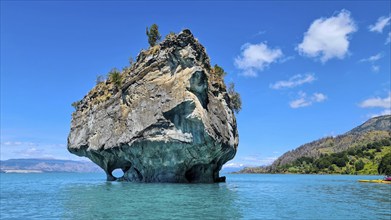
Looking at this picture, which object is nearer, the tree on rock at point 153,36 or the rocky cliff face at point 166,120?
the rocky cliff face at point 166,120

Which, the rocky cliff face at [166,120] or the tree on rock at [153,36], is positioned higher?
the tree on rock at [153,36]

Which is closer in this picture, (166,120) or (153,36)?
(166,120)

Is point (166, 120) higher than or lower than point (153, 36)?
lower

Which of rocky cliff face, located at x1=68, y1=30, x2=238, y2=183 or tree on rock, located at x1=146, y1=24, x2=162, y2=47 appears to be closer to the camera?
rocky cliff face, located at x1=68, y1=30, x2=238, y2=183

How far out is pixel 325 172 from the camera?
591 feet

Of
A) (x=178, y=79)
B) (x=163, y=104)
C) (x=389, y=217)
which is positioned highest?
(x=178, y=79)

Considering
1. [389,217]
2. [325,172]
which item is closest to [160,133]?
[389,217]

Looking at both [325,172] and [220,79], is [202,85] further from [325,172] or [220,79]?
[325,172]

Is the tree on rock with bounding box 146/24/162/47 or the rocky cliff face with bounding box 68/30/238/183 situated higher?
the tree on rock with bounding box 146/24/162/47

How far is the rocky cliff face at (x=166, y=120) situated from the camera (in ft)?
196

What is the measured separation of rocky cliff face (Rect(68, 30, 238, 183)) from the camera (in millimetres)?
59875

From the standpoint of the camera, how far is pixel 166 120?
5984 cm

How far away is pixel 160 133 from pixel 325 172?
5545 inches

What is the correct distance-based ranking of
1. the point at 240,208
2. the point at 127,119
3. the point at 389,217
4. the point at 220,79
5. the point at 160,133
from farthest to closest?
1. the point at 220,79
2. the point at 127,119
3. the point at 160,133
4. the point at 240,208
5. the point at 389,217
